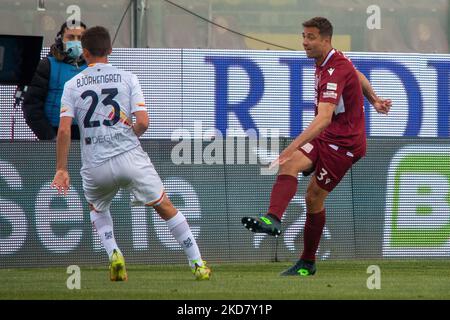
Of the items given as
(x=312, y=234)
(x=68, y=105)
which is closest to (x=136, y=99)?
(x=68, y=105)

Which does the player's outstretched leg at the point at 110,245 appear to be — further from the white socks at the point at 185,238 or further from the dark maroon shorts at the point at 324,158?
the dark maroon shorts at the point at 324,158

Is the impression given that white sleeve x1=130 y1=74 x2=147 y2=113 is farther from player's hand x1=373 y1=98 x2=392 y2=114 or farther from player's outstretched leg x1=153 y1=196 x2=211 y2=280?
player's hand x1=373 y1=98 x2=392 y2=114

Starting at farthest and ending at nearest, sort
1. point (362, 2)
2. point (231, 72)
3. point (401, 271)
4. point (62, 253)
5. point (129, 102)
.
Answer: point (362, 2)
point (231, 72)
point (62, 253)
point (401, 271)
point (129, 102)

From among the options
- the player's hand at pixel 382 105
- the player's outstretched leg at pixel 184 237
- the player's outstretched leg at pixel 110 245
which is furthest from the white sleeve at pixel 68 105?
the player's hand at pixel 382 105

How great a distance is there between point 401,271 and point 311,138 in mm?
2311

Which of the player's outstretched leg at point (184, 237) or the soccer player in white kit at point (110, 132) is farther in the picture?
the player's outstretched leg at point (184, 237)

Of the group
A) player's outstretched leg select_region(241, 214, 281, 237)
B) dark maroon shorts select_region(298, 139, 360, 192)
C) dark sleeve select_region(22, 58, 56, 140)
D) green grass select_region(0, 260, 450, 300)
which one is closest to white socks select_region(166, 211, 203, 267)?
green grass select_region(0, 260, 450, 300)

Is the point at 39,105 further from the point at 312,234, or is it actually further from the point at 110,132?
the point at 312,234

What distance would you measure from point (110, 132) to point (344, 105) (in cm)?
210

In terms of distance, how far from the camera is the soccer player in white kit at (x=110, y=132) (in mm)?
10352

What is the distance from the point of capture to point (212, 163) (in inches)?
548

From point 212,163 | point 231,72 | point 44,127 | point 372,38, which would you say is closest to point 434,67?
point 372,38

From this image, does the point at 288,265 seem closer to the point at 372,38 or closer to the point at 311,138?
the point at 311,138

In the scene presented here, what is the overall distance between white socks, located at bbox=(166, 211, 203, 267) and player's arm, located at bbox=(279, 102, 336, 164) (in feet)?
3.18
